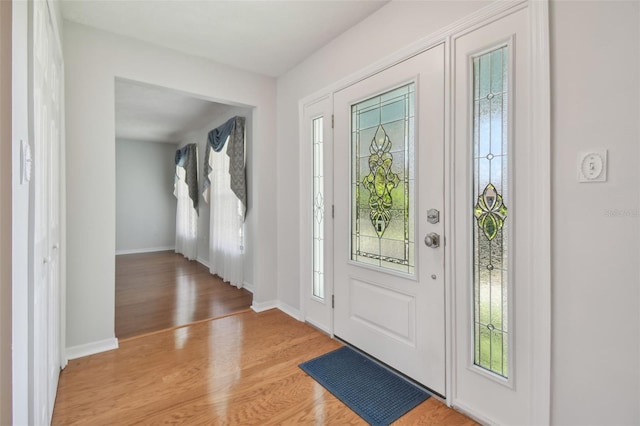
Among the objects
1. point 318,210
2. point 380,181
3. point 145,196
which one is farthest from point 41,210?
point 145,196

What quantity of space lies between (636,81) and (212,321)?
337 centimetres

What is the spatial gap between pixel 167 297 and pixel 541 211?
3970 mm

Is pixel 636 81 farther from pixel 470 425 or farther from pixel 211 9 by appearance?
pixel 211 9

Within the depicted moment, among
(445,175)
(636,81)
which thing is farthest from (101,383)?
(636,81)

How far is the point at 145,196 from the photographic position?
7.29 metres

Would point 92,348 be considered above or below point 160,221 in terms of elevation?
below

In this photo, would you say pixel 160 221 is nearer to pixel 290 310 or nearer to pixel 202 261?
pixel 202 261

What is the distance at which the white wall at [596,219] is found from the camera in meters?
1.18

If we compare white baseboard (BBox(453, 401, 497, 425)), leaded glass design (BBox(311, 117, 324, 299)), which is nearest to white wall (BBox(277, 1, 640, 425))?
white baseboard (BBox(453, 401, 497, 425))

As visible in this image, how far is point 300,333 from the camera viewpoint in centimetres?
278

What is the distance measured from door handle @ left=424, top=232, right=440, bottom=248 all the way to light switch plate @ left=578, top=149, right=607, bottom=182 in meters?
0.72

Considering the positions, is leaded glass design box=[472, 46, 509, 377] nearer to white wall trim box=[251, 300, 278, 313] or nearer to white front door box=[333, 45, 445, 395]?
white front door box=[333, 45, 445, 395]

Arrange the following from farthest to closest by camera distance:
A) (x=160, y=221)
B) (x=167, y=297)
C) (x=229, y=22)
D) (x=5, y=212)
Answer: (x=160, y=221), (x=167, y=297), (x=229, y=22), (x=5, y=212)

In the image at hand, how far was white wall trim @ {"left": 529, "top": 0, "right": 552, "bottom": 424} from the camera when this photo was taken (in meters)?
1.37
